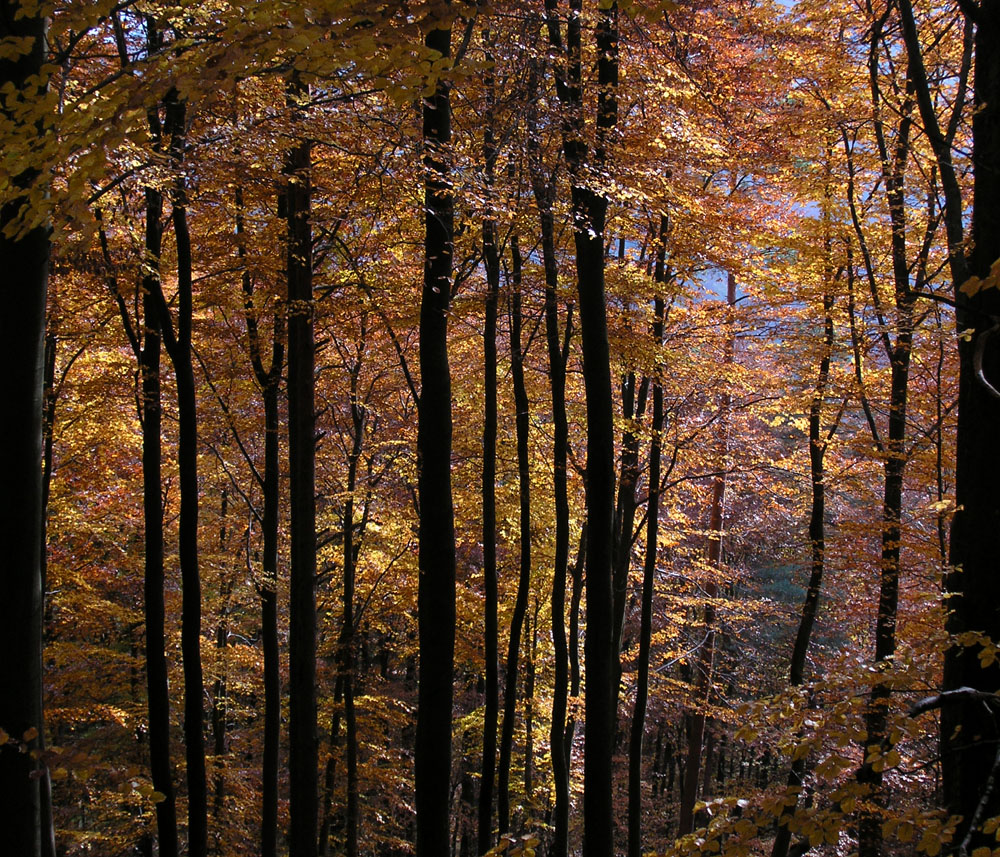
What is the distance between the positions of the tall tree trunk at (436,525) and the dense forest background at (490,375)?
1.3 inches

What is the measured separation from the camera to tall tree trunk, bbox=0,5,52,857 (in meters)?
3.90

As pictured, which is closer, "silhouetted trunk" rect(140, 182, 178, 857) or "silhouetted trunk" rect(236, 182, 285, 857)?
"silhouetted trunk" rect(140, 182, 178, 857)

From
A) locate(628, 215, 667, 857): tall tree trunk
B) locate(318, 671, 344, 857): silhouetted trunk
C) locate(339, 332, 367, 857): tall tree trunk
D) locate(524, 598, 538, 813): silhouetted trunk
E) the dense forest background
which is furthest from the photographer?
locate(524, 598, 538, 813): silhouetted trunk

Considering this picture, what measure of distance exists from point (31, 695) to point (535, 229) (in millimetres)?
7017

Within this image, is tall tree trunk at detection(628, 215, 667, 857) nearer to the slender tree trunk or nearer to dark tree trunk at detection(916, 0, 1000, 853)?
the slender tree trunk

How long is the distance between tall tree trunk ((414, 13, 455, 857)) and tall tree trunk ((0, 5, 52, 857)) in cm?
249

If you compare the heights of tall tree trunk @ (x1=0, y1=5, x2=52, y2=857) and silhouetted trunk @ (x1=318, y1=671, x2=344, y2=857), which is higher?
tall tree trunk @ (x1=0, y1=5, x2=52, y2=857)

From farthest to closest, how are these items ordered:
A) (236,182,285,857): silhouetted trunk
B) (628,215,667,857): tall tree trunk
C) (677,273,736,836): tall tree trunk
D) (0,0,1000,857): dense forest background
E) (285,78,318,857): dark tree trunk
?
(677,273,736,836): tall tree trunk < (628,215,667,857): tall tree trunk < (236,182,285,857): silhouetted trunk < (285,78,318,857): dark tree trunk < (0,0,1000,857): dense forest background

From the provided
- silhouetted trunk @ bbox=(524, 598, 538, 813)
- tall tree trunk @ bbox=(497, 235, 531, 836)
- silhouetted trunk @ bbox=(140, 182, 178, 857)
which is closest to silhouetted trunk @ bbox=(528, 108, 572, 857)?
tall tree trunk @ bbox=(497, 235, 531, 836)

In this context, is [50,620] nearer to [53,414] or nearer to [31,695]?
[53,414]

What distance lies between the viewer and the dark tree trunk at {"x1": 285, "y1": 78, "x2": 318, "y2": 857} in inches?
309

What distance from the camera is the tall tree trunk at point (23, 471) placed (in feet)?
12.8

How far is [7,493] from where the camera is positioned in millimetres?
4012

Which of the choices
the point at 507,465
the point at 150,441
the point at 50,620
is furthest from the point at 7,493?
the point at 50,620
